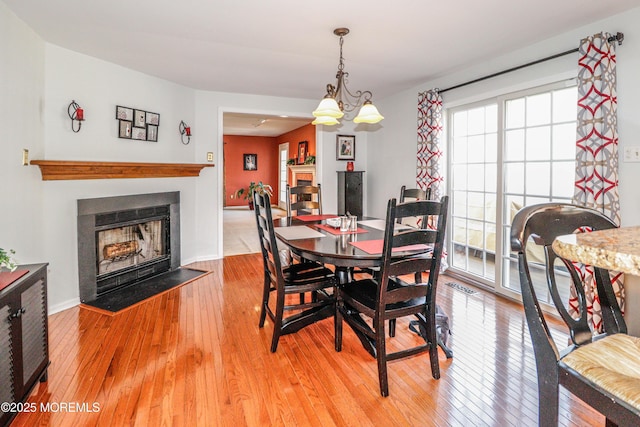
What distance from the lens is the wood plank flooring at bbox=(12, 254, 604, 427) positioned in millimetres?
1682

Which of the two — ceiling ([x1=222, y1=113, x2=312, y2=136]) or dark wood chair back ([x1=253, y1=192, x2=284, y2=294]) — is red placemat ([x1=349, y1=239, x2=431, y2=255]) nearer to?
dark wood chair back ([x1=253, y1=192, x2=284, y2=294])

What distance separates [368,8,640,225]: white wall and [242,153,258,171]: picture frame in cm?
623

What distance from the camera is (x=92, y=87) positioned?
131 inches

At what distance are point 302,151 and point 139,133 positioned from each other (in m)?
5.18

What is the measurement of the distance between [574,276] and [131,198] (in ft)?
12.5

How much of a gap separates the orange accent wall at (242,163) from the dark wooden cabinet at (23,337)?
8.98m

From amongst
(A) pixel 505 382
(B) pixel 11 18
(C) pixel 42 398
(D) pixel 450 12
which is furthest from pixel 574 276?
(B) pixel 11 18

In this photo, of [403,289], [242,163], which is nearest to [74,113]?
[403,289]

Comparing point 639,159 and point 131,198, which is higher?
point 639,159

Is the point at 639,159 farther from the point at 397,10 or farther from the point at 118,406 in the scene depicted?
the point at 118,406

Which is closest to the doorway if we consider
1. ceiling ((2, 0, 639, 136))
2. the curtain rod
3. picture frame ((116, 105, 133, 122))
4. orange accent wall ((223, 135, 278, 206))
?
orange accent wall ((223, 135, 278, 206))

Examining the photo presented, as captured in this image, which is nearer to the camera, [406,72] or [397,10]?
[397,10]

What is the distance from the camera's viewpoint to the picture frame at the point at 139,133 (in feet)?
12.2

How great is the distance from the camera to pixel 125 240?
3.71m
